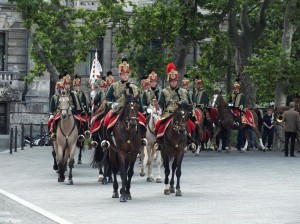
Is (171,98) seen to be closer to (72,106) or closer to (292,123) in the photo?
(72,106)

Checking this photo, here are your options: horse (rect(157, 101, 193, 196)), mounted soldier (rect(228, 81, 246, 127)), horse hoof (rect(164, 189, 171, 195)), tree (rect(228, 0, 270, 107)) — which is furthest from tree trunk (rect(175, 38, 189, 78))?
horse hoof (rect(164, 189, 171, 195))

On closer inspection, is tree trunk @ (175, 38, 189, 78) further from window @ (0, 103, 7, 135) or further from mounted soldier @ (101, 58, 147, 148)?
mounted soldier @ (101, 58, 147, 148)

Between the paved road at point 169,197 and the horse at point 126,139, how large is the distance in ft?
1.72

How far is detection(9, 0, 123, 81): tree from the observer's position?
52.8m

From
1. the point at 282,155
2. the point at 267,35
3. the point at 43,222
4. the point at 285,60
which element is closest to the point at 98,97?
the point at 43,222

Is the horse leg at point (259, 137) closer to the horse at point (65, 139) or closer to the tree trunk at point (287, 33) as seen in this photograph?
the tree trunk at point (287, 33)

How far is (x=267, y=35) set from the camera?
60250 millimetres

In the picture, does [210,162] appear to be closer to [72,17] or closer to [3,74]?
[72,17]

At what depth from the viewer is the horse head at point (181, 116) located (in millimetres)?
26125

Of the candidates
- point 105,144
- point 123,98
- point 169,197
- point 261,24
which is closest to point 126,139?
point 105,144

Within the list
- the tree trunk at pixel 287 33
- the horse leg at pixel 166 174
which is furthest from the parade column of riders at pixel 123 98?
the tree trunk at pixel 287 33

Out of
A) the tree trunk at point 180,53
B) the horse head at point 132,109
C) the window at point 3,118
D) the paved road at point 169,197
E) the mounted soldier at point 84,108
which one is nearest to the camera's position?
the paved road at point 169,197

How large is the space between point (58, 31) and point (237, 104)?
10157mm

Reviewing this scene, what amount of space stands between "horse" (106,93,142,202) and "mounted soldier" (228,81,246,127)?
70.6 feet
